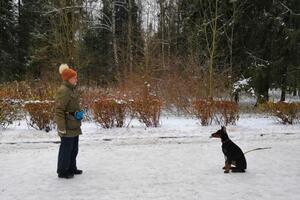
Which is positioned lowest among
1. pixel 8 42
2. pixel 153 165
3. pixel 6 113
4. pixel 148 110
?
pixel 153 165

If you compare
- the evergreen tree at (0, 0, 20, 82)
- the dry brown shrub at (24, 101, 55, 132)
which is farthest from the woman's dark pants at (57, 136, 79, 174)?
the evergreen tree at (0, 0, 20, 82)

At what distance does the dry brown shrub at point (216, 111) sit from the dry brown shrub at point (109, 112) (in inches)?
93.9

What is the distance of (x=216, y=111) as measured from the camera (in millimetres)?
12961

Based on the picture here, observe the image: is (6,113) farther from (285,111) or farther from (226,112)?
(285,111)

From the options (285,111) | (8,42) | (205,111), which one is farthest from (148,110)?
(8,42)

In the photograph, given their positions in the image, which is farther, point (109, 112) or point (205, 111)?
point (205, 111)

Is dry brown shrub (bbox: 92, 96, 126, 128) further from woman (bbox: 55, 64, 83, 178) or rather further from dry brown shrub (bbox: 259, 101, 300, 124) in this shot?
woman (bbox: 55, 64, 83, 178)

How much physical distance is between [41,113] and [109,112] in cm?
189

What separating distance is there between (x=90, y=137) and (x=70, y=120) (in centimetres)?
407

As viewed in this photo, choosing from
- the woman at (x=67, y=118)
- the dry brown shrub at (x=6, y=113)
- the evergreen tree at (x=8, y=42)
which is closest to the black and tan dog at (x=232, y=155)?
the woman at (x=67, y=118)

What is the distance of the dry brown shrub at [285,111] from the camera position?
13.1 m

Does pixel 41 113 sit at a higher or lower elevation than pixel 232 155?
higher

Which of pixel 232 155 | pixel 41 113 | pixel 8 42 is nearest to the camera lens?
pixel 232 155

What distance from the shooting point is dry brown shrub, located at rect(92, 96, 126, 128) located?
480 inches
